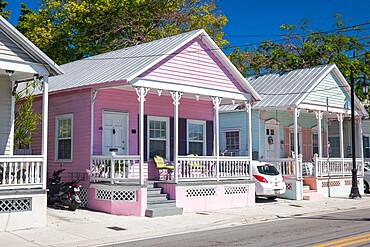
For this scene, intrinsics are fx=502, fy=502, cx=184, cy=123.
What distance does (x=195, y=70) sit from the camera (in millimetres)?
18125

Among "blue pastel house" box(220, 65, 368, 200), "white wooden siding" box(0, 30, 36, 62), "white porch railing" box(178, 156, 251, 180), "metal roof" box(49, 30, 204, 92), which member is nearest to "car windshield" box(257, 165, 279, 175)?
"white porch railing" box(178, 156, 251, 180)

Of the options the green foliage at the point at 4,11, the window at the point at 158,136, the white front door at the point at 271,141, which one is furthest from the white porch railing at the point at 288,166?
the green foliage at the point at 4,11

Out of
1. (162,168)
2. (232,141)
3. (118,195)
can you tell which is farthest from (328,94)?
(118,195)

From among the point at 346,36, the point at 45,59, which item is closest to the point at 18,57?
the point at 45,59

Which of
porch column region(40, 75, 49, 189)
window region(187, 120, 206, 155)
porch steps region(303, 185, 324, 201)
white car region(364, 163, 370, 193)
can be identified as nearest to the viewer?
porch column region(40, 75, 49, 189)

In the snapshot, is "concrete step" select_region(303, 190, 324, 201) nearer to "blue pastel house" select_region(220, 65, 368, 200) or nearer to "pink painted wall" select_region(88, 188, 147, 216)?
"blue pastel house" select_region(220, 65, 368, 200)

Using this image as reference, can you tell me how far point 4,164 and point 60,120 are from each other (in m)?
5.55

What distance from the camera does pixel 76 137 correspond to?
17547mm

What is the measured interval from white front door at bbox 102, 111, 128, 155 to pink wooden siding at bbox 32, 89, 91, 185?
754 millimetres

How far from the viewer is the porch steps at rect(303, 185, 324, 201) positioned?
21.6 metres

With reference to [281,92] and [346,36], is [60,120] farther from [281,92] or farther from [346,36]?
[346,36]

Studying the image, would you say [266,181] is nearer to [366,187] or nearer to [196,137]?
[196,137]

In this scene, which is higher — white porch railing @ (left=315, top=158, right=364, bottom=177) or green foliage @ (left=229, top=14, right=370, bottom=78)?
green foliage @ (left=229, top=14, right=370, bottom=78)

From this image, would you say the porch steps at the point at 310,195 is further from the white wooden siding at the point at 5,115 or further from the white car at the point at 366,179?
the white wooden siding at the point at 5,115
